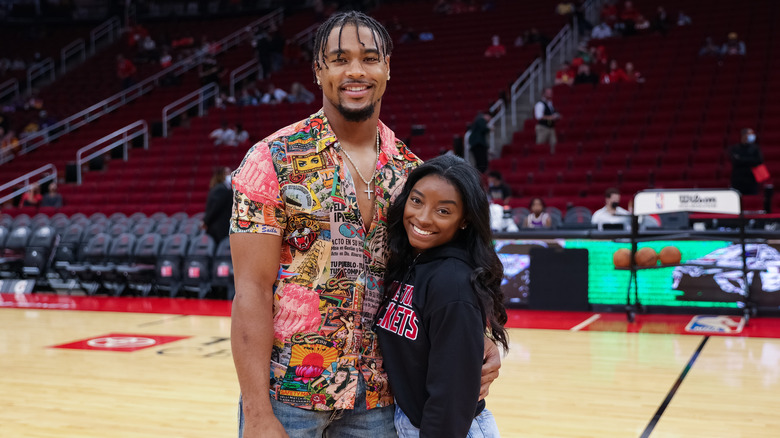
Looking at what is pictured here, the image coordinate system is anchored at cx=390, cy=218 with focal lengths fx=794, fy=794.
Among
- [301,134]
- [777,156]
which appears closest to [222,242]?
[777,156]

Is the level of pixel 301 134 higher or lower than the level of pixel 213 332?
higher

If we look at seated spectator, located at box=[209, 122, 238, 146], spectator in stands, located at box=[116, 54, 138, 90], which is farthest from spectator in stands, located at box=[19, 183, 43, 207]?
spectator in stands, located at box=[116, 54, 138, 90]

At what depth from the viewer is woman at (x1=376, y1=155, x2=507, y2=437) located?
60.7 inches

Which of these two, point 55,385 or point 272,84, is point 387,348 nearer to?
point 55,385

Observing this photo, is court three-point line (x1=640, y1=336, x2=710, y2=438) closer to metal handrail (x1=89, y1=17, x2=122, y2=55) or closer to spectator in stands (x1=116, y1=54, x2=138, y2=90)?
spectator in stands (x1=116, y1=54, x2=138, y2=90)

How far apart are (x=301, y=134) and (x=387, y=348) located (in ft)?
1.56

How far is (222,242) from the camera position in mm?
9500

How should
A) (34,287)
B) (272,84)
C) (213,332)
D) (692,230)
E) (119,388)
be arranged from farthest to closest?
(272,84) < (34,287) < (692,230) < (213,332) < (119,388)

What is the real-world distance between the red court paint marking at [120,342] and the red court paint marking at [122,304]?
1.48 meters

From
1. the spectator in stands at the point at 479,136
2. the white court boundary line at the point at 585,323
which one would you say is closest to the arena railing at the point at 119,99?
the spectator in stands at the point at 479,136

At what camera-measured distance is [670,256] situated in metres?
7.46

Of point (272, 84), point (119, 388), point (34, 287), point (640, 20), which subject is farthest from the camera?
point (272, 84)

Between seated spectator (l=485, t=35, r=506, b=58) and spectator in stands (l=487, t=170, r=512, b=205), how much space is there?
5.56 m

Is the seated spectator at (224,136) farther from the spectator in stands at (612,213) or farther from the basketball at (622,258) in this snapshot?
the basketball at (622,258)
